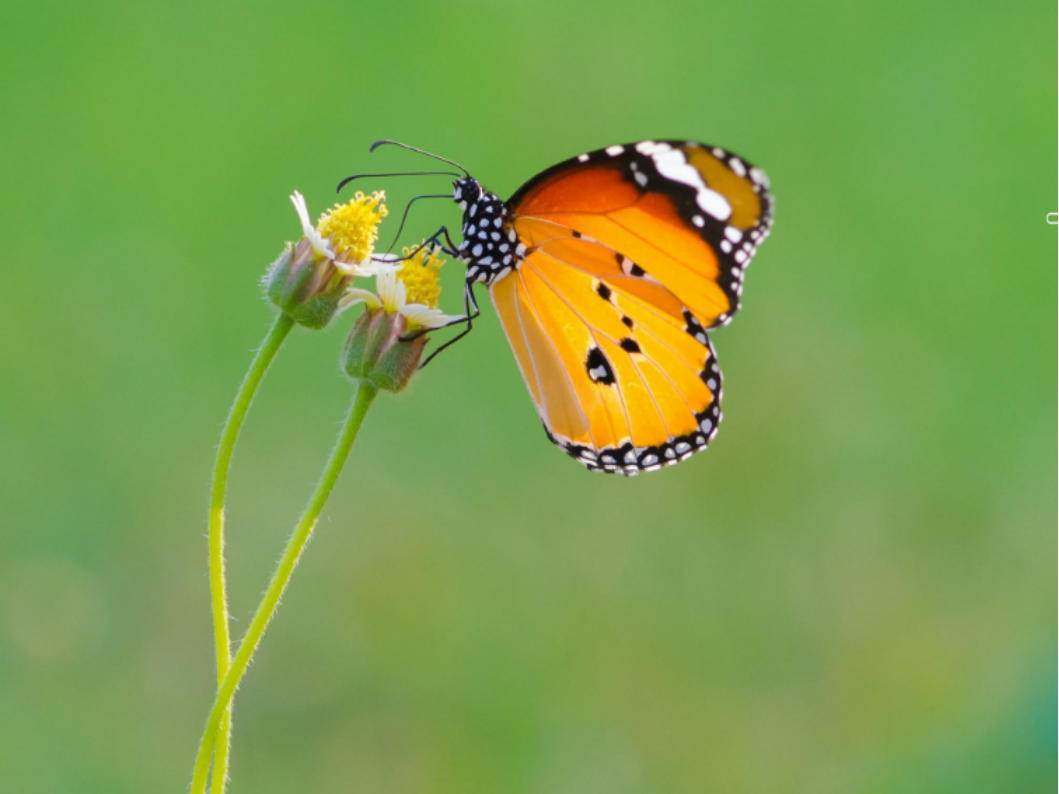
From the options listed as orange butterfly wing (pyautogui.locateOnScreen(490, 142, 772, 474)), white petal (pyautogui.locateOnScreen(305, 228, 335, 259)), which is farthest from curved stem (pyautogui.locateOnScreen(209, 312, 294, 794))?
orange butterfly wing (pyautogui.locateOnScreen(490, 142, 772, 474))

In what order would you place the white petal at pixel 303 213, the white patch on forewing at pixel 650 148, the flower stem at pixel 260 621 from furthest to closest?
the white patch on forewing at pixel 650 148, the white petal at pixel 303 213, the flower stem at pixel 260 621

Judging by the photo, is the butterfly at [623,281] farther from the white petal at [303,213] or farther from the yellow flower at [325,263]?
the white petal at [303,213]

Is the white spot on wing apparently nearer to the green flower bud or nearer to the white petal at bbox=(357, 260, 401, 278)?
the white petal at bbox=(357, 260, 401, 278)

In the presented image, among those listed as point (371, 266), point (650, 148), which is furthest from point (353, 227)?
point (650, 148)

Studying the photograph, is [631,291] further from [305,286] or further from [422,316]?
[305,286]

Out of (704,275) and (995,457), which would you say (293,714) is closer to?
(704,275)

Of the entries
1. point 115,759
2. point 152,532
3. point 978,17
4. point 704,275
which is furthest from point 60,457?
point 978,17

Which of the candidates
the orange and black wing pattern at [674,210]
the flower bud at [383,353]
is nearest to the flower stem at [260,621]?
the flower bud at [383,353]
